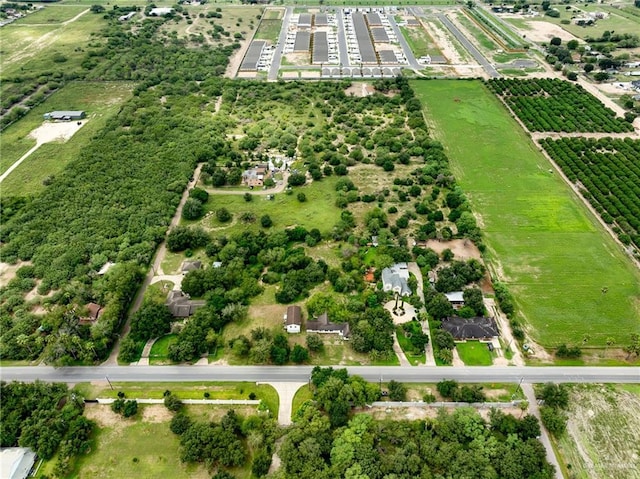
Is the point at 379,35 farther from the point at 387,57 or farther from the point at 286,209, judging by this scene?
the point at 286,209

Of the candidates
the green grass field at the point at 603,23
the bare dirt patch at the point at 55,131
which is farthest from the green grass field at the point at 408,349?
the green grass field at the point at 603,23

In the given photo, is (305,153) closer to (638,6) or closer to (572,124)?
(572,124)

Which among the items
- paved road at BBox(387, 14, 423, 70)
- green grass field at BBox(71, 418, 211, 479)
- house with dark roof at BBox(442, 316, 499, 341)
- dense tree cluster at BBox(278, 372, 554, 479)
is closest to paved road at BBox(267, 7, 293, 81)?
paved road at BBox(387, 14, 423, 70)

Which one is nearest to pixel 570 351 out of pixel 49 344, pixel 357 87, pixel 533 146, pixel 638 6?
pixel 533 146

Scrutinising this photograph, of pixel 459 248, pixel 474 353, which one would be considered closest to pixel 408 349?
pixel 474 353

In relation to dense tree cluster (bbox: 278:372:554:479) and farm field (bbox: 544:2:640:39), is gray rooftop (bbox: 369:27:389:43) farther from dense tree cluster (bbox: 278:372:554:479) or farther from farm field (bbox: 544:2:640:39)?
dense tree cluster (bbox: 278:372:554:479)

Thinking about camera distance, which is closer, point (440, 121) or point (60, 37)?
point (440, 121)
